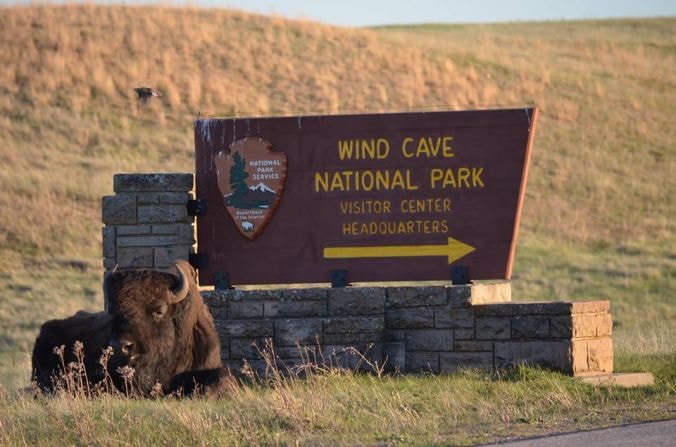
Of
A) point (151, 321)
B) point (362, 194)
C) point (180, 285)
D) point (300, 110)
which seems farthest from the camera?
point (300, 110)

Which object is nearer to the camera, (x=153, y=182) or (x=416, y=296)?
(x=416, y=296)

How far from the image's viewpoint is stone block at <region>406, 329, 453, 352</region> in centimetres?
1550

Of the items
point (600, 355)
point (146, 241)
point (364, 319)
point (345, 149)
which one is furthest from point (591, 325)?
point (146, 241)

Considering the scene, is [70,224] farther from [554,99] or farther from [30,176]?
[554,99]

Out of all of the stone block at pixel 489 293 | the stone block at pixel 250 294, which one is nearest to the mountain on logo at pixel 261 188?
the stone block at pixel 250 294

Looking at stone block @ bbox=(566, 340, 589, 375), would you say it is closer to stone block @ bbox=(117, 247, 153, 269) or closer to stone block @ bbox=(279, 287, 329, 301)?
stone block @ bbox=(279, 287, 329, 301)

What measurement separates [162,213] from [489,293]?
380 cm

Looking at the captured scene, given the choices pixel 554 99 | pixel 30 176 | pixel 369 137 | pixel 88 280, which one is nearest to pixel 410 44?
pixel 554 99

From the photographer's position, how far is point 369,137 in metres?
16.1

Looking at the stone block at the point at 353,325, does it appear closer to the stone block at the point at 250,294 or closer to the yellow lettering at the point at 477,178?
the stone block at the point at 250,294

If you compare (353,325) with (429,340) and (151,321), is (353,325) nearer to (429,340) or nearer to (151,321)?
(429,340)

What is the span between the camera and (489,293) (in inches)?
639

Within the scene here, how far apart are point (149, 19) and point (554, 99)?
578 inches

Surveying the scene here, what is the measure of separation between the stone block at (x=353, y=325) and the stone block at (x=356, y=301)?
13cm
